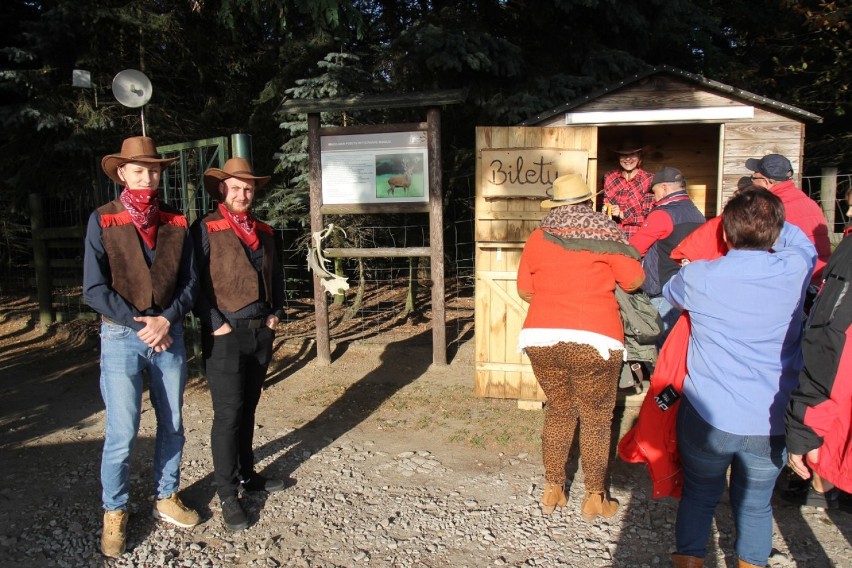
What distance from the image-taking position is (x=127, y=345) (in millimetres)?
3148

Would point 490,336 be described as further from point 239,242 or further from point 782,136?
point 782,136

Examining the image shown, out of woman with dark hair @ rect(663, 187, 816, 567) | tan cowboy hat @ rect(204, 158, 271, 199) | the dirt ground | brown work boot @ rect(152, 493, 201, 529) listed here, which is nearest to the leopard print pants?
the dirt ground

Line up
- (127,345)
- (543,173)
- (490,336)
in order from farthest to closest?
(490,336) < (543,173) < (127,345)

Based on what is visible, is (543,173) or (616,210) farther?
(616,210)

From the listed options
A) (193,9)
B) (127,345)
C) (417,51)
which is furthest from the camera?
(193,9)

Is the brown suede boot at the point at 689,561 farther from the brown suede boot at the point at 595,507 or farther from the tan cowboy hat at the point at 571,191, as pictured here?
the tan cowboy hat at the point at 571,191

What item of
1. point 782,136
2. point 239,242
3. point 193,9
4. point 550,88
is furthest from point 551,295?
point 193,9

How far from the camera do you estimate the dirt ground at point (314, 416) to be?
400cm

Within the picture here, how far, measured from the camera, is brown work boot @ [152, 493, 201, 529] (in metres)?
3.47

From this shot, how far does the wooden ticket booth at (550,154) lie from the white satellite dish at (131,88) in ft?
10.7

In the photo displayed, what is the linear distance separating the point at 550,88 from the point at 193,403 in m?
5.36

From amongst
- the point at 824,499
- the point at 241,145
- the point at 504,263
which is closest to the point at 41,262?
the point at 241,145

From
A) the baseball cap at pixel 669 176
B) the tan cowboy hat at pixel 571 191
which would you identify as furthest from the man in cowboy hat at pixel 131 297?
the baseball cap at pixel 669 176

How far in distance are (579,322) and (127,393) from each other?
7.62ft
